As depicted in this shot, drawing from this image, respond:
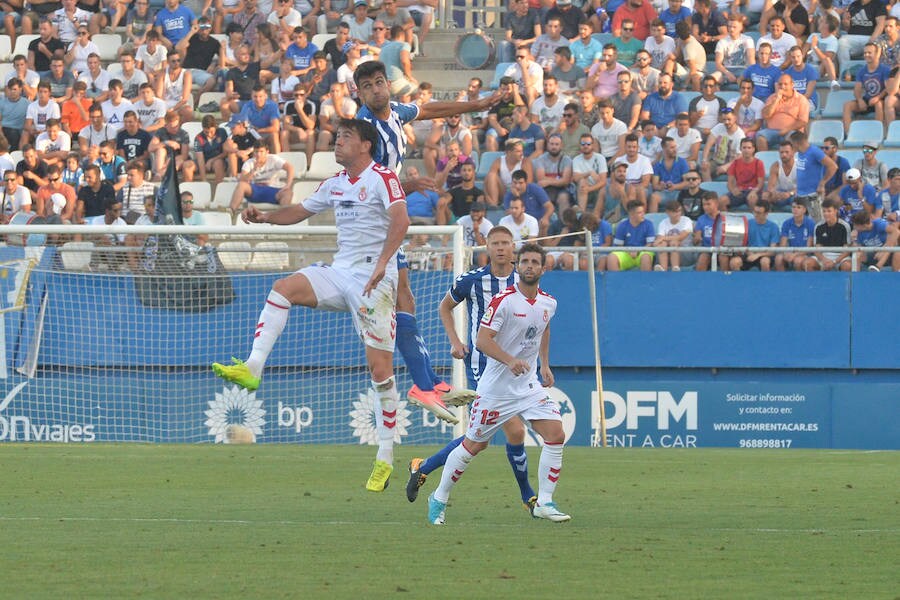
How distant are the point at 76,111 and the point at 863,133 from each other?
1223 centimetres

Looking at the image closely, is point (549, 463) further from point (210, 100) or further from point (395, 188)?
point (210, 100)

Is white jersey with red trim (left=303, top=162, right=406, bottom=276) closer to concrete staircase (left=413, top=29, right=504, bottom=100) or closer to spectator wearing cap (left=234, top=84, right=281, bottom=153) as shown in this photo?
spectator wearing cap (left=234, top=84, right=281, bottom=153)

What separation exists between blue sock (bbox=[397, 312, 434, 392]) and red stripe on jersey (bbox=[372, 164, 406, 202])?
62.4 inches

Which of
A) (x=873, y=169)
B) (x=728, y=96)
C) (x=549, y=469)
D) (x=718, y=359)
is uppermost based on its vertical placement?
(x=728, y=96)

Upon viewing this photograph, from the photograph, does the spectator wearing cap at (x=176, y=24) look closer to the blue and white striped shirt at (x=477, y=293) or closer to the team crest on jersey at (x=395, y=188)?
the blue and white striped shirt at (x=477, y=293)

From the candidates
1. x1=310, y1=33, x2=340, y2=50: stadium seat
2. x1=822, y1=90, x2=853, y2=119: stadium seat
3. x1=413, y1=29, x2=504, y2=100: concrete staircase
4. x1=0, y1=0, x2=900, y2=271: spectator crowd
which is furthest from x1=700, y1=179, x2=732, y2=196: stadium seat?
x1=310, y1=33, x2=340, y2=50: stadium seat

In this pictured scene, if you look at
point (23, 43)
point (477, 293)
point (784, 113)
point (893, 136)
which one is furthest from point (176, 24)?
point (477, 293)

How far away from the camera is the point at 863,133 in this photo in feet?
72.1

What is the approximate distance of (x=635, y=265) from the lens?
2012cm

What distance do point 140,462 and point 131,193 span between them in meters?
7.28

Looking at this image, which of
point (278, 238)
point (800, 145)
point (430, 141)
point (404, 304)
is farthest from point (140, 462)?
point (800, 145)

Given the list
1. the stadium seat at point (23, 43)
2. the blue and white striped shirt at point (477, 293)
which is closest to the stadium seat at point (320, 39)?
the stadium seat at point (23, 43)

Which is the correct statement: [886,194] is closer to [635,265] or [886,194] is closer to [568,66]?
[635,265]

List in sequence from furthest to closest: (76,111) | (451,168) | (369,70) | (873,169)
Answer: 1. (76,111)
2. (451,168)
3. (873,169)
4. (369,70)
